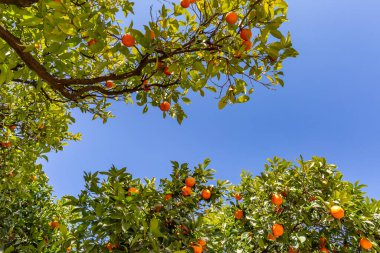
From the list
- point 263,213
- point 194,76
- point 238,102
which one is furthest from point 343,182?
point 194,76

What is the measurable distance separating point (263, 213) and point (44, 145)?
16.1 ft

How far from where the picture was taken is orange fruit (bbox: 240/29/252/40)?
106 inches

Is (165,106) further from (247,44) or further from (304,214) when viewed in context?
(304,214)

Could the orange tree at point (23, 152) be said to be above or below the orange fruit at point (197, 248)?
above

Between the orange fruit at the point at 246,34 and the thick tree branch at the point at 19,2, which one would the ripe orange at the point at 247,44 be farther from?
the thick tree branch at the point at 19,2

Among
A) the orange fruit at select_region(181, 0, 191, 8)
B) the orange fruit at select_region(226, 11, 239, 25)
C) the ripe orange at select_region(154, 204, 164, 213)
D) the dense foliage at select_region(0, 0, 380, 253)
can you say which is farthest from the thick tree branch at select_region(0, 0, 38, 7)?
the ripe orange at select_region(154, 204, 164, 213)

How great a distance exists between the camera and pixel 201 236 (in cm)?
469

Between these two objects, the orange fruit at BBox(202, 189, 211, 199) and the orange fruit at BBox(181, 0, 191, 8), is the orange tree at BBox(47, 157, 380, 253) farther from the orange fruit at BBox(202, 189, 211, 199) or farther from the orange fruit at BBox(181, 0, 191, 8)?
the orange fruit at BBox(181, 0, 191, 8)

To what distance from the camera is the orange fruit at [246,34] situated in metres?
2.70

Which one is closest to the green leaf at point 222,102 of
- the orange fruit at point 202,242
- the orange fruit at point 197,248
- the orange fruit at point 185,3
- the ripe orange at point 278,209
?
the orange fruit at point 185,3

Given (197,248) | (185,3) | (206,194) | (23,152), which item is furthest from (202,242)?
(23,152)

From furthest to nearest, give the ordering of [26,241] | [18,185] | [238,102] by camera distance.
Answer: [26,241] → [18,185] → [238,102]

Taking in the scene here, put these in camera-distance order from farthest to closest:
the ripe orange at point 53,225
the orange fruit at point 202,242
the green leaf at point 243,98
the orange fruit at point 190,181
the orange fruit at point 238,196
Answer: the ripe orange at point 53,225
the orange fruit at point 238,196
the orange fruit at point 190,181
the orange fruit at point 202,242
the green leaf at point 243,98

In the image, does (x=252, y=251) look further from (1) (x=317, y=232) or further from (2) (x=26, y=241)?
(2) (x=26, y=241)
